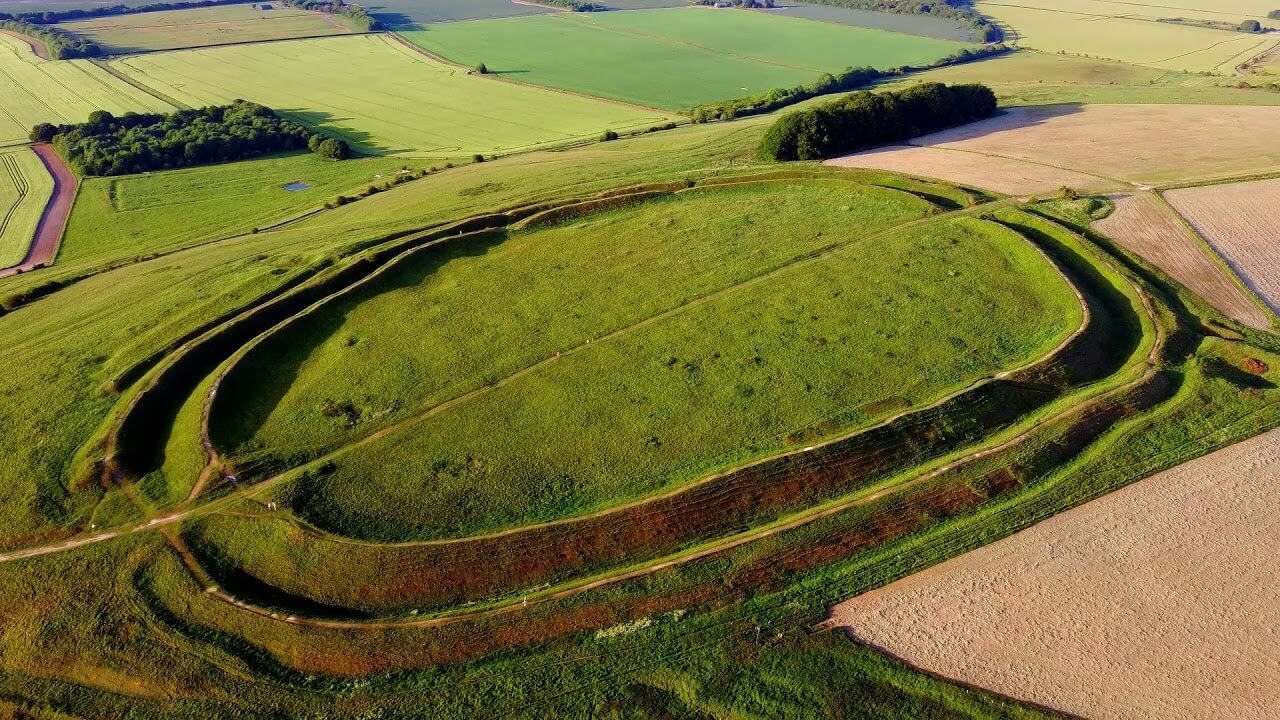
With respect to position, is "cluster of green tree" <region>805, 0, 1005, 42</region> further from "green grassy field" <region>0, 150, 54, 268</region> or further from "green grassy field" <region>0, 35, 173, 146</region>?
"green grassy field" <region>0, 150, 54, 268</region>

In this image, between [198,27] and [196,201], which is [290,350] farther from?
[198,27]

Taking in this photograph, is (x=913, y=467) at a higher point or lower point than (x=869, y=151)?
lower

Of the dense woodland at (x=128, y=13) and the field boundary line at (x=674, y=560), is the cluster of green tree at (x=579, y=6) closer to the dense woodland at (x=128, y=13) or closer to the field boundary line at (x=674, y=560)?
the dense woodland at (x=128, y=13)

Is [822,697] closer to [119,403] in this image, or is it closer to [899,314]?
[899,314]

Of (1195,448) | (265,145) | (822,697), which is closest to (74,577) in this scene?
(822,697)

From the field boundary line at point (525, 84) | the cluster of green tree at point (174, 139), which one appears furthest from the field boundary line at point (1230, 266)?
the cluster of green tree at point (174, 139)

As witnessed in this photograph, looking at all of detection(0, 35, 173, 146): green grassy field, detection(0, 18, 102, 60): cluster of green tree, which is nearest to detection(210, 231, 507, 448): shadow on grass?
detection(0, 35, 173, 146): green grassy field
